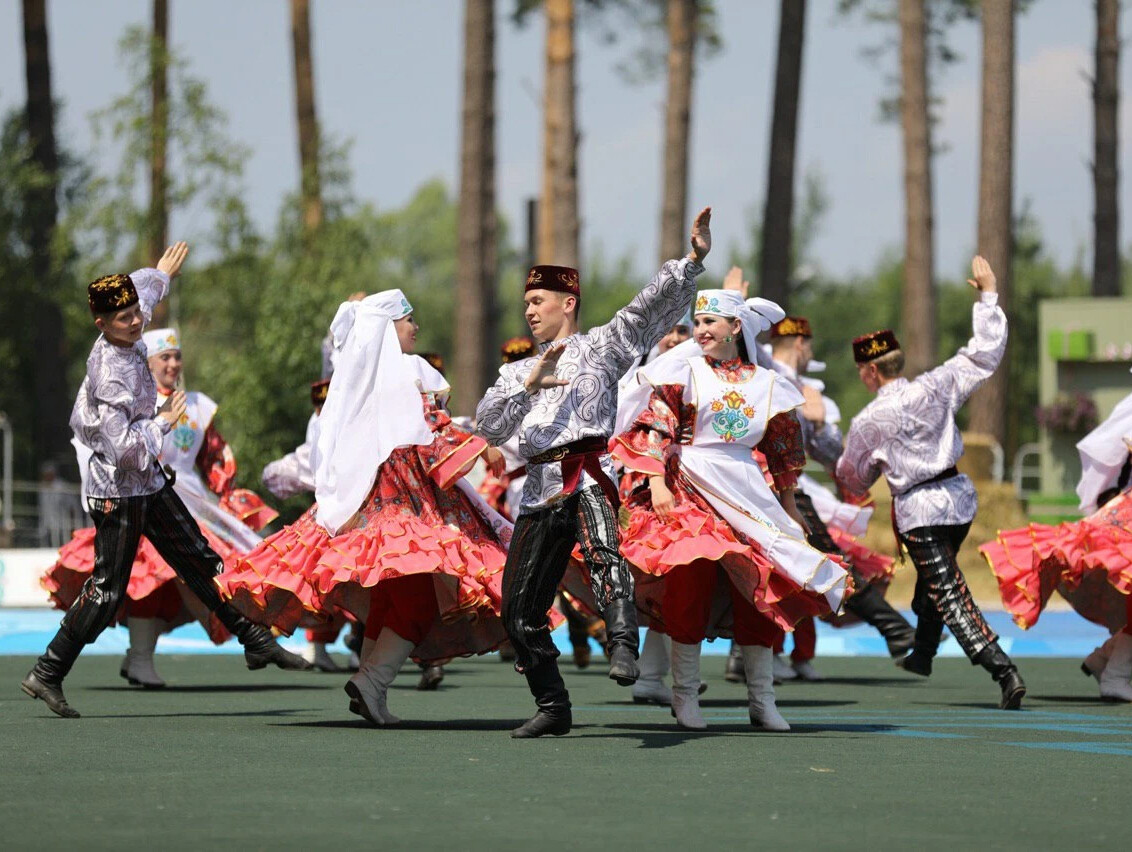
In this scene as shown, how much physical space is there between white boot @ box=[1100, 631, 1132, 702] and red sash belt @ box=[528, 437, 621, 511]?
3.82 metres

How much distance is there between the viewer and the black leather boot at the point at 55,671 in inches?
361

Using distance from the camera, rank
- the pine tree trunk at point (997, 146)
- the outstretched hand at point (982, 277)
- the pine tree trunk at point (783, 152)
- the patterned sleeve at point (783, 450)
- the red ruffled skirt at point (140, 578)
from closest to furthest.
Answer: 1. the patterned sleeve at point (783, 450)
2. the outstretched hand at point (982, 277)
3. the red ruffled skirt at point (140, 578)
4. the pine tree trunk at point (997, 146)
5. the pine tree trunk at point (783, 152)

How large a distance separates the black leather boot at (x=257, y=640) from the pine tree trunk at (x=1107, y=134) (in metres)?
23.1

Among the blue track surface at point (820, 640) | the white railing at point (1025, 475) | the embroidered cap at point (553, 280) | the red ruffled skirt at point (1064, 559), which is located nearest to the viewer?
the embroidered cap at point (553, 280)

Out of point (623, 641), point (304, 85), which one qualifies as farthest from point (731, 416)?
point (304, 85)

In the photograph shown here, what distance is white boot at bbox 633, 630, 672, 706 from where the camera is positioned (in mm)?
10531

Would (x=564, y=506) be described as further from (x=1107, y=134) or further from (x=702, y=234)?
(x=1107, y=134)

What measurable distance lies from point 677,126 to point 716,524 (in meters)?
21.3

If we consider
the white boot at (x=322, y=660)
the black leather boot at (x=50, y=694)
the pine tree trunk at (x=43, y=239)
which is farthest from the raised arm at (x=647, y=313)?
the pine tree trunk at (x=43, y=239)

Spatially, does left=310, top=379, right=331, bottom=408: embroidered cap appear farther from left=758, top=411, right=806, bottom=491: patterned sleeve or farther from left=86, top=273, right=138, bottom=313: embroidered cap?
left=758, top=411, right=806, bottom=491: patterned sleeve

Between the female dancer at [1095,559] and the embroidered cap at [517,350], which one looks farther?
the embroidered cap at [517,350]

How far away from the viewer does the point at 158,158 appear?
91.9 ft

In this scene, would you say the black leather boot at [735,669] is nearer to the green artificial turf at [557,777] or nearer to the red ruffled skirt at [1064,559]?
the green artificial turf at [557,777]

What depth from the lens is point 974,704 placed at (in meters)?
10.6
